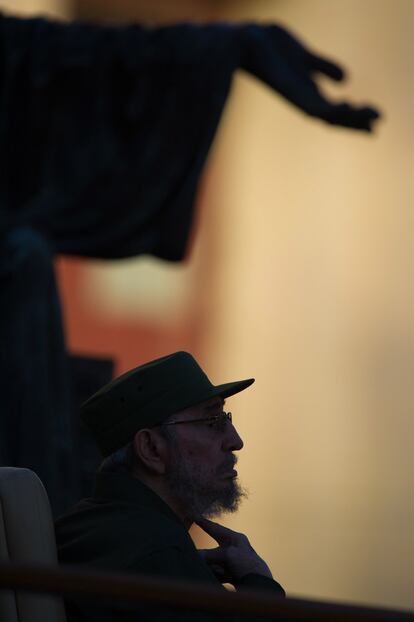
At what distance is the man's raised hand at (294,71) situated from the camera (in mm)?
4527

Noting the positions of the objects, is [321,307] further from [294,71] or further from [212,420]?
[212,420]

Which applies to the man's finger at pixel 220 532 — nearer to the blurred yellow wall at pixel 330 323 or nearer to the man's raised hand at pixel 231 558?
the man's raised hand at pixel 231 558

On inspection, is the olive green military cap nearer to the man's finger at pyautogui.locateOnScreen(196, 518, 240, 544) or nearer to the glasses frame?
the glasses frame

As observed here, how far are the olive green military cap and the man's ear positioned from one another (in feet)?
0.05

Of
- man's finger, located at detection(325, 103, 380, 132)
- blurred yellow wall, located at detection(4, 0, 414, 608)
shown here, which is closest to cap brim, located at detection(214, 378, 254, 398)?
man's finger, located at detection(325, 103, 380, 132)

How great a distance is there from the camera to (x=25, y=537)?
1980mm

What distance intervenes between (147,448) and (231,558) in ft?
0.71

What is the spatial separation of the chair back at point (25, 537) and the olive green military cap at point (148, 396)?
18cm

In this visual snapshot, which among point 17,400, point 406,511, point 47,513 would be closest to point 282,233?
point 406,511

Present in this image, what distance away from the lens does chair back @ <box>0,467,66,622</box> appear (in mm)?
1925

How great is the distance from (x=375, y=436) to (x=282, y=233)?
1427mm

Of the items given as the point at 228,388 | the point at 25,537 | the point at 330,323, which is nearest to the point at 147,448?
the point at 228,388

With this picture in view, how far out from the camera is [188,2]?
28.8 feet

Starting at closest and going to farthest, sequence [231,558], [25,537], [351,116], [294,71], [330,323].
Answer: [25,537], [231,558], [351,116], [294,71], [330,323]
